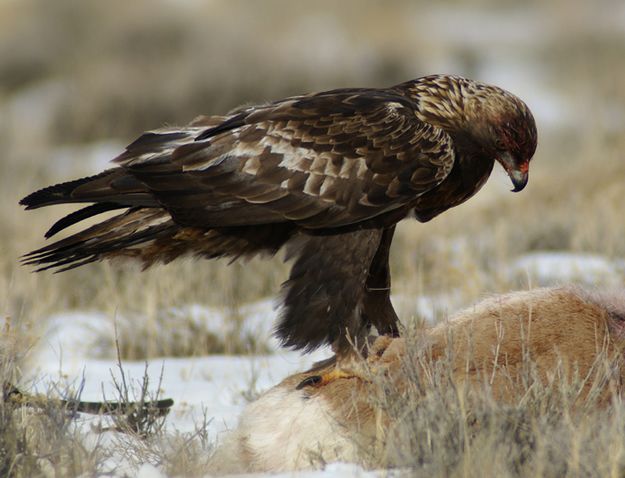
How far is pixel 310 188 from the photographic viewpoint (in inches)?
176

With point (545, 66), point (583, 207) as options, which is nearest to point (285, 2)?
point (545, 66)

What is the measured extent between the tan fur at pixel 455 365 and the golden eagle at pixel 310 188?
0.60 meters

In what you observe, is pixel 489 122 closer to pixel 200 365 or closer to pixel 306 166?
pixel 306 166

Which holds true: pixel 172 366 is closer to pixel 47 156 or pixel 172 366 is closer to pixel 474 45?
pixel 47 156

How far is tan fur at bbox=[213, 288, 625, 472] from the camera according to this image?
3506 mm

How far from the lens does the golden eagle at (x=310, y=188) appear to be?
4395 mm

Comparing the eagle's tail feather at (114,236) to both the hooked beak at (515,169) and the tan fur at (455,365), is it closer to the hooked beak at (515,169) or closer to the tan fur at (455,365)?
the tan fur at (455,365)

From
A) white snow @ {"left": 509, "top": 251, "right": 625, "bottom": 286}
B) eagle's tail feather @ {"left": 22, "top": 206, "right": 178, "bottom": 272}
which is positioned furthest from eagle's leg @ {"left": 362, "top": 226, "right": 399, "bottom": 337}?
white snow @ {"left": 509, "top": 251, "right": 625, "bottom": 286}

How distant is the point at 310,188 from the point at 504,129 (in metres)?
0.89

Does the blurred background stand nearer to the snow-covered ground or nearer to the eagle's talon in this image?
the snow-covered ground

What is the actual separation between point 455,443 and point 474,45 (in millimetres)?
25115

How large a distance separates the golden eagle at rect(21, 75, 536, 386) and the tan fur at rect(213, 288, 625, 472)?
1.98 feet

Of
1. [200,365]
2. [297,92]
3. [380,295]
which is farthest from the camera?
[297,92]

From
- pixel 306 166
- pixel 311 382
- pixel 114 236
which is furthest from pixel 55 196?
pixel 311 382
